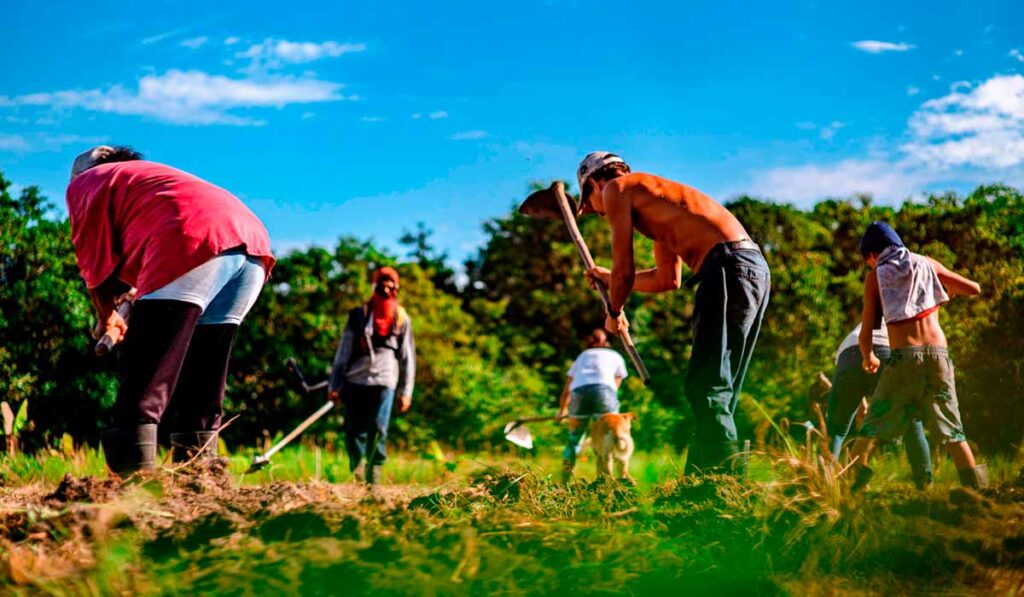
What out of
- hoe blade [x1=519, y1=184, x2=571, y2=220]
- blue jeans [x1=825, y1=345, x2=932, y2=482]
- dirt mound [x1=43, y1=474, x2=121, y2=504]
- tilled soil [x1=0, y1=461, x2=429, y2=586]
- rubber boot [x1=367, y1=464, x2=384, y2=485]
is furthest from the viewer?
rubber boot [x1=367, y1=464, x2=384, y2=485]

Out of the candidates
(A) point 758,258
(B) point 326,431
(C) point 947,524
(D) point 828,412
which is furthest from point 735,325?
(B) point 326,431

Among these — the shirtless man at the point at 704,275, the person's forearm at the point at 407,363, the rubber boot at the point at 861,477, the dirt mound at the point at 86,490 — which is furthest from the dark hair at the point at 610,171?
the person's forearm at the point at 407,363

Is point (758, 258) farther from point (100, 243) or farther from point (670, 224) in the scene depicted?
point (100, 243)

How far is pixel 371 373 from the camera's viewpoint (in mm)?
7375

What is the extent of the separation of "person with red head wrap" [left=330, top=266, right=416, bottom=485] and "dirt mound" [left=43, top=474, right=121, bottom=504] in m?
4.00

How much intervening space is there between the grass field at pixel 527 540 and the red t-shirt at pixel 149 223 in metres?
0.82

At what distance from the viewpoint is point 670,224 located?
4.02m

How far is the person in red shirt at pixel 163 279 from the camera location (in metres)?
3.42

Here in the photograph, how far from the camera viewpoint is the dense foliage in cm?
873

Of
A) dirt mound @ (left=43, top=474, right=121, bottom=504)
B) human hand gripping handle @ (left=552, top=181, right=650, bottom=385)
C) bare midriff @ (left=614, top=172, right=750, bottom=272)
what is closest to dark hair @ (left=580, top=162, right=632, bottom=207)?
bare midriff @ (left=614, top=172, right=750, bottom=272)

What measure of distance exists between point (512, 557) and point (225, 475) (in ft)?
5.49

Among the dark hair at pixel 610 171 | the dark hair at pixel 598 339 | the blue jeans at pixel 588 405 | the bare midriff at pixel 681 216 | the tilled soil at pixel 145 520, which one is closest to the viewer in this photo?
the tilled soil at pixel 145 520

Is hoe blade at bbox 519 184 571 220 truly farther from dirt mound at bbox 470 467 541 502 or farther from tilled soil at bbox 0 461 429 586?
tilled soil at bbox 0 461 429 586

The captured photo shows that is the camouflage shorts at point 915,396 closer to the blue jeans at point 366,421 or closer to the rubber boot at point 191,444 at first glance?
the rubber boot at point 191,444
